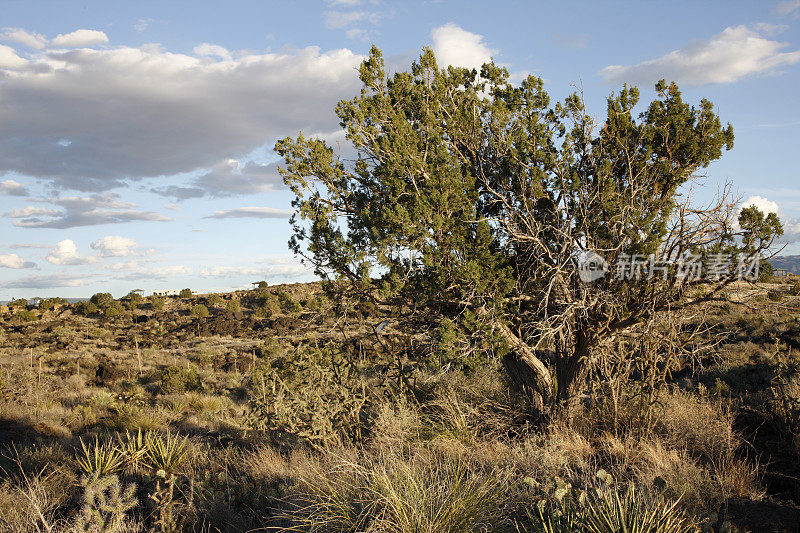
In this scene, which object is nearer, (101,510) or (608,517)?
(608,517)

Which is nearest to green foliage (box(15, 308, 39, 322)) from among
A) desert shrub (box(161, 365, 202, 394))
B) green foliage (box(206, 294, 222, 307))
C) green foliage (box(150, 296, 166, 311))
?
green foliage (box(150, 296, 166, 311))

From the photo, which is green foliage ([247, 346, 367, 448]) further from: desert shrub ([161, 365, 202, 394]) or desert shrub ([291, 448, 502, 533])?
desert shrub ([161, 365, 202, 394])

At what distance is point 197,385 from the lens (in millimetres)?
18594

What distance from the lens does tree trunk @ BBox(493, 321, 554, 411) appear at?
7484 mm

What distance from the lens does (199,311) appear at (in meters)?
43.3

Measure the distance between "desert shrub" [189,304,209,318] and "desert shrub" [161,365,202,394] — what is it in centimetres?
2396

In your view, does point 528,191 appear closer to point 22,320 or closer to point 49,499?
point 49,499

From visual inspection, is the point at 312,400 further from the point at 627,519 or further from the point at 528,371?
the point at 627,519

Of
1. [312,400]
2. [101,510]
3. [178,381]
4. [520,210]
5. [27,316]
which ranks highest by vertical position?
[520,210]

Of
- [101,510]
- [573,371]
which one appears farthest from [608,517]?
[101,510]

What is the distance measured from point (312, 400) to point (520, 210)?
4.42 m

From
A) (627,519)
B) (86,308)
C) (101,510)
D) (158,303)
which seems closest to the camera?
(627,519)

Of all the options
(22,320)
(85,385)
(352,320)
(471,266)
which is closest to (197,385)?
(85,385)

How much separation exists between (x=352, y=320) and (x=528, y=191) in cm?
386
